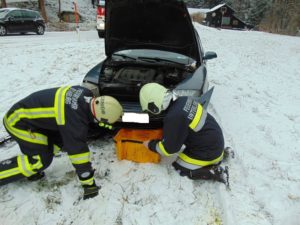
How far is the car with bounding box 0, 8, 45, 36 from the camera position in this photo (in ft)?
52.6

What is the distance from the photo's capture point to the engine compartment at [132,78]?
4.13 metres

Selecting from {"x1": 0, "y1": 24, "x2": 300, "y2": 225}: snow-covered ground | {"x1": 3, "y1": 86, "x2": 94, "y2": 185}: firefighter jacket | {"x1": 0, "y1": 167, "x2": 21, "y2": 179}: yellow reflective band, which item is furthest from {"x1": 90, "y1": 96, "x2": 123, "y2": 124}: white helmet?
{"x1": 0, "y1": 167, "x2": 21, "y2": 179}: yellow reflective band

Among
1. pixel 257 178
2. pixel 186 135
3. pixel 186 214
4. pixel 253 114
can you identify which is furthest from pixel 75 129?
pixel 253 114

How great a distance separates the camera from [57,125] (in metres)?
3.12

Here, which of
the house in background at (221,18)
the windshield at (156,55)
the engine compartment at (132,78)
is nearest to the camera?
the engine compartment at (132,78)

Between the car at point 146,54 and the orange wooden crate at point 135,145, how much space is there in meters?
0.09

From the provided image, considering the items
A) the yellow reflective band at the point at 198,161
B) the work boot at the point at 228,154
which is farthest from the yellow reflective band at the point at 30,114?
the work boot at the point at 228,154

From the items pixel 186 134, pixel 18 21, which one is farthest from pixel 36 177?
pixel 18 21

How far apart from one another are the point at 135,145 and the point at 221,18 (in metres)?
45.2

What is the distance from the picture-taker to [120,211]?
10.1 ft

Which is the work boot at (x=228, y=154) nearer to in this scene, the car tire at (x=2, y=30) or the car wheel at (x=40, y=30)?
the car tire at (x=2, y=30)

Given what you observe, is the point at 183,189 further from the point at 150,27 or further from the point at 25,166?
the point at 150,27

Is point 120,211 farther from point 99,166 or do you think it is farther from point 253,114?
point 253,114

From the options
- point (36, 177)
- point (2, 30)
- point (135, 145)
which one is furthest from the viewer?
point (2, 30)
